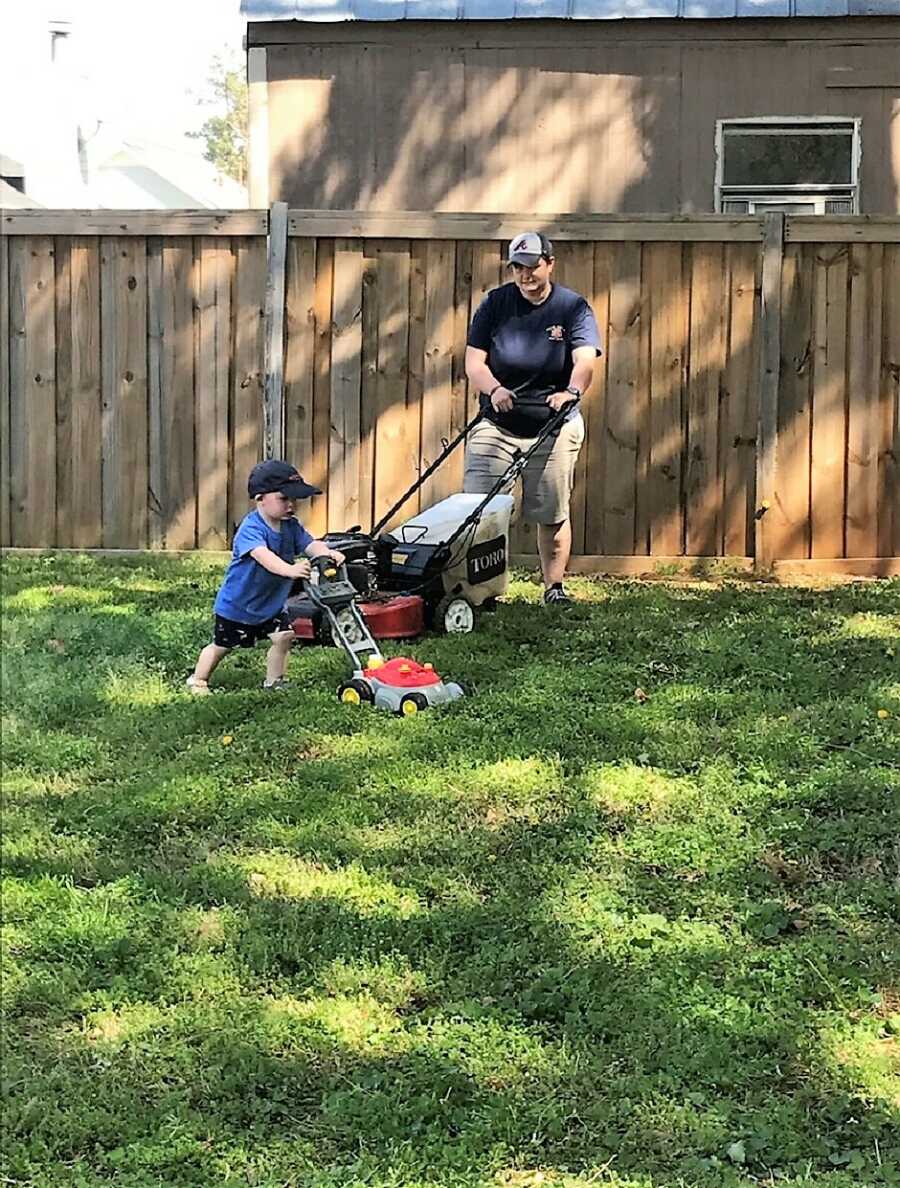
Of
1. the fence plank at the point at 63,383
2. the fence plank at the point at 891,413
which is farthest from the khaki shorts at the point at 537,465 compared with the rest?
the fence plank at the point at 63,383

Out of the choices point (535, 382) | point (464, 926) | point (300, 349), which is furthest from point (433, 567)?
point (464, 926)

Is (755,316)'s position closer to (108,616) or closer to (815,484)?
(815,484)

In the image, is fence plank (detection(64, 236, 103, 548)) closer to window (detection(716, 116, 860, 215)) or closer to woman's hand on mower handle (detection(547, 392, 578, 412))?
woman's hand on mower handle (detection(547, 392, 578, 412))

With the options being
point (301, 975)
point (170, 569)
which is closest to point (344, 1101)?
point (301, 975)

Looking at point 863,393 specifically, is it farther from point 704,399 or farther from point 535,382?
point 535,382

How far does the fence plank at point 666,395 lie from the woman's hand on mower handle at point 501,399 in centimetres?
153

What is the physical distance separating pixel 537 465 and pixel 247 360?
193cm

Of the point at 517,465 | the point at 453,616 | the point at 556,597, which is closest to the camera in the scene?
the point at 453,616

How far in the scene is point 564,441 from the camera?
6.27m

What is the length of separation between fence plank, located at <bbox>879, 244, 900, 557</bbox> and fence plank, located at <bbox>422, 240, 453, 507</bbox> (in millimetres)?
2158

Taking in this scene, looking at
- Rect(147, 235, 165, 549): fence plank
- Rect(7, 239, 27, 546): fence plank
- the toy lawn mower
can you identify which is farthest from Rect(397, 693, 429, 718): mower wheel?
Rect(7, 239, 27, 546): fence plank

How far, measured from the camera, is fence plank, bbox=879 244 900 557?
7105 millimetres

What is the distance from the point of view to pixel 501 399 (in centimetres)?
594

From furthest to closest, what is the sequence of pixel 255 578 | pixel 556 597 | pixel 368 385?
pixel 368 385 < pixel 556 597 < pixel 255 578
